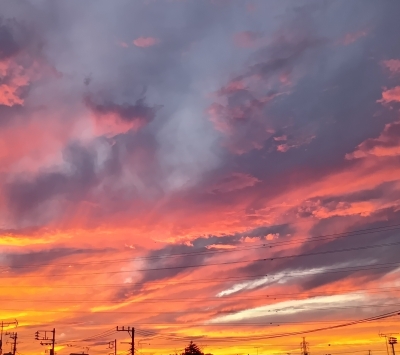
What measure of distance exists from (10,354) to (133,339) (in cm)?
8464

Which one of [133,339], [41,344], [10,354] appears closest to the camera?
[133,339]

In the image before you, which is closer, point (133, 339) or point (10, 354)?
point (133, 339)

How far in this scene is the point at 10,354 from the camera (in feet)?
642

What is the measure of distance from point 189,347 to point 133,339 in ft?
110

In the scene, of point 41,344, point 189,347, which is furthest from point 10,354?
point 189,347

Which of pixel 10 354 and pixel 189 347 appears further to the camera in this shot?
pixel 10 354

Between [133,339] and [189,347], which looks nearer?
[133,339]

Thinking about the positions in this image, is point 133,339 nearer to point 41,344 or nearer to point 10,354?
point 41,344

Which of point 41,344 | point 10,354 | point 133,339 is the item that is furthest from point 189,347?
point 10,354

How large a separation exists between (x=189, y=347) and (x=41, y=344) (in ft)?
157

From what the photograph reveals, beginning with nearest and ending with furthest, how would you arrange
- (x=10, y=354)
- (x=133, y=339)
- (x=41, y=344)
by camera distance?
1. (x=133, y=339)
2. (x=41, y=344)
3. (x=10, y=354)

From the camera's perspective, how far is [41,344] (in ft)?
529

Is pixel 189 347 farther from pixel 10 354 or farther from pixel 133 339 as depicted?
pixel 10 354

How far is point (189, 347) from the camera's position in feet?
541
